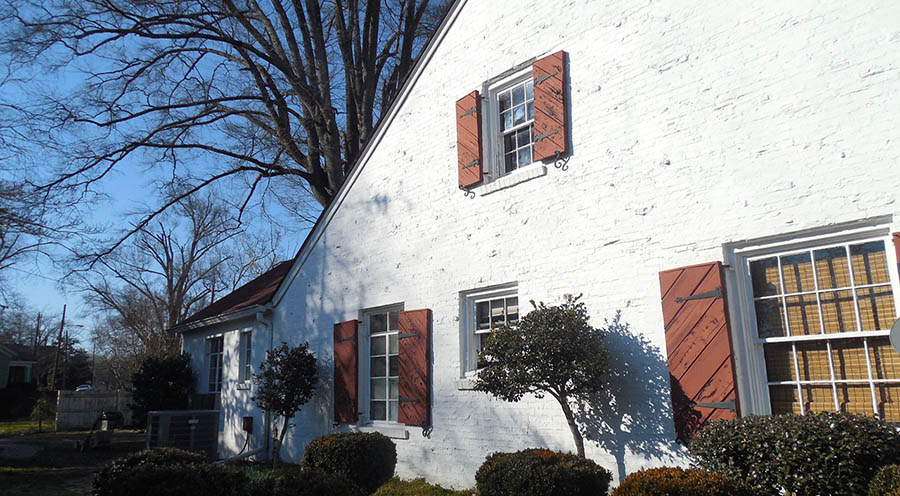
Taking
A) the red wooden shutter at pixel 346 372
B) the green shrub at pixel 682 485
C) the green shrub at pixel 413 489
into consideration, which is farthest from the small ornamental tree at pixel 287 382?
the green shrub at pixel 682 485

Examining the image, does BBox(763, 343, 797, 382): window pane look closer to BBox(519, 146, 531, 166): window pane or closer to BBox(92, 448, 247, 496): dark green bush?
BBox(519, 146, 531, 166): window pane

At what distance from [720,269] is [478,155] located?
3.82 m

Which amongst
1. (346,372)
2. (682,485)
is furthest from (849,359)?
(346,372)

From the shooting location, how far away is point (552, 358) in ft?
22.6

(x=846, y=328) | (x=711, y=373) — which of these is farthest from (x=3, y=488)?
(x=846, y=328)

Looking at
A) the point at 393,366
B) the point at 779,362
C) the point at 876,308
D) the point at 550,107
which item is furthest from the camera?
the point at 393,366

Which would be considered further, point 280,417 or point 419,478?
point 280,417

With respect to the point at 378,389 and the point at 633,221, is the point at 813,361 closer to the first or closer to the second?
the point at 633,221

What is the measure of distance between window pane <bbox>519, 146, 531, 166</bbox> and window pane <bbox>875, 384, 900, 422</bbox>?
15.7 feet

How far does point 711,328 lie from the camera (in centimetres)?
627

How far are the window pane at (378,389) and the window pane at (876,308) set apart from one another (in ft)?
22.2

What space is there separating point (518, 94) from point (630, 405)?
14.5 ft

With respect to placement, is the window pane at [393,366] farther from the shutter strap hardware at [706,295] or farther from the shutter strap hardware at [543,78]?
the shutter strap hardware at [706,295]

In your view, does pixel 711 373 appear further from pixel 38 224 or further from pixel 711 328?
pixel 38 224
